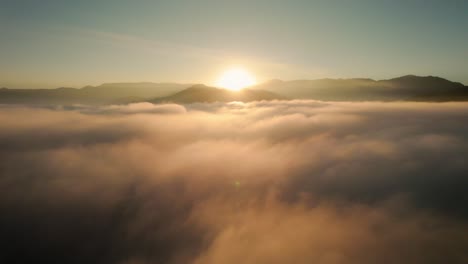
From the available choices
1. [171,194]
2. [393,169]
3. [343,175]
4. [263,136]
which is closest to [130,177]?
[171,194]

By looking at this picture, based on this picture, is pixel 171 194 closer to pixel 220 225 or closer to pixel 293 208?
pixel 220 225

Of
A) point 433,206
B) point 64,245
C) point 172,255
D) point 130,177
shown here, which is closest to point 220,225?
point 172,255

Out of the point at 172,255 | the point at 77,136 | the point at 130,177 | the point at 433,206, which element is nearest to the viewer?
the point at 433,206

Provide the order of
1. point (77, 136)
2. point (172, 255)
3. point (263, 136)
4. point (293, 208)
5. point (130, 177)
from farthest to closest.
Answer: point (263, 136)
point (77, 136)
point (130, 177)
point (172, 255)
point (293, 208)

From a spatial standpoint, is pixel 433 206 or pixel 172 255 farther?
pixel 172 255

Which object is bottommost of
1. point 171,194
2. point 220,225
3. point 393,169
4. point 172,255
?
point 172,255

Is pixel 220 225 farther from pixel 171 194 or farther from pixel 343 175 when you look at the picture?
pixel 343 175

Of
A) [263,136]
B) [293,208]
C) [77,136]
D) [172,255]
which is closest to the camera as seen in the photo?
[293,208]

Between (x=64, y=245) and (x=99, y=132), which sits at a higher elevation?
(x=99, y=132)

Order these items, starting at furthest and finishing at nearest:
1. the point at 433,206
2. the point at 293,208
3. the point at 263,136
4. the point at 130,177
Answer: the point at 263,136
the point at 130,177
the point at 293,208
the point at 433,206
